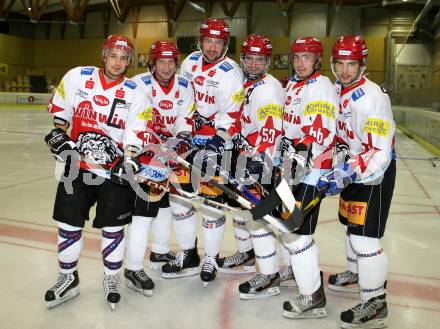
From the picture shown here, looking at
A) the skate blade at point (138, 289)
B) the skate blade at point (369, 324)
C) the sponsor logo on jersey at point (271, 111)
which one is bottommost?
the skate blade at point (369, 324)

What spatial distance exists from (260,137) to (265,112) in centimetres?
15

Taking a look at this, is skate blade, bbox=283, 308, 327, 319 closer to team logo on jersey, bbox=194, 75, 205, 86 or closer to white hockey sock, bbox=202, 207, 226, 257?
white hockey sock, bbox=202, 207, 226, 257

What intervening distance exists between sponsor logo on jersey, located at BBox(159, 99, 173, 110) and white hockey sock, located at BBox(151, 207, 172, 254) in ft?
2.28

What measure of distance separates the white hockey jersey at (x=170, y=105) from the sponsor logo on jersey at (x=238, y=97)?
316 millimetres

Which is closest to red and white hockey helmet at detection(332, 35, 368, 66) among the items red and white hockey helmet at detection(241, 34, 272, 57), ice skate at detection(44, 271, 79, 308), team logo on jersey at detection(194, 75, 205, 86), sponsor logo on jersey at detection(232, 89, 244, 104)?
red and white hockey helmet at detection(241, 34, 272, 57)

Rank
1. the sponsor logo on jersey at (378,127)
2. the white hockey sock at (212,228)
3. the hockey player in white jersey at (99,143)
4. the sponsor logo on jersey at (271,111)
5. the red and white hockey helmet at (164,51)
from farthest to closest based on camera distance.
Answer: the white hockey sock at (212,228)
the red and white hockey helmet at (164,51)
the sponsor logo on jersey at (271,111)
the hockey player in white jersey at (99,143)
the sponsor logo on jersey at (378,127)

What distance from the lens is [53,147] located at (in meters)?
2.49

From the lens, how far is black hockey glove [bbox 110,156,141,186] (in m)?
2.47

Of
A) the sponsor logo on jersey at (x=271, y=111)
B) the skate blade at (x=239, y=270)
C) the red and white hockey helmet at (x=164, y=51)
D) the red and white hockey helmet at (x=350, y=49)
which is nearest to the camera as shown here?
the red and white hockey helmet at (x=350, y=49)

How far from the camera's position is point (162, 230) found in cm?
328

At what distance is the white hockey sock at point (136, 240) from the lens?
2924mm

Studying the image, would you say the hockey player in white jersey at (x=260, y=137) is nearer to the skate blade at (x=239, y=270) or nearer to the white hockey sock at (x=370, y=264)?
the skate blade at (x=239, y=270)

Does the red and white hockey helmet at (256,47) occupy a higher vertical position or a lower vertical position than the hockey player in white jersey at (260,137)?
higher

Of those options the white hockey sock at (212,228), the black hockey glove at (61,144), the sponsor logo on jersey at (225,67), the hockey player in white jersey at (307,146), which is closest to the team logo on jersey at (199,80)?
the sponsor logo on jersey at (225,67)
